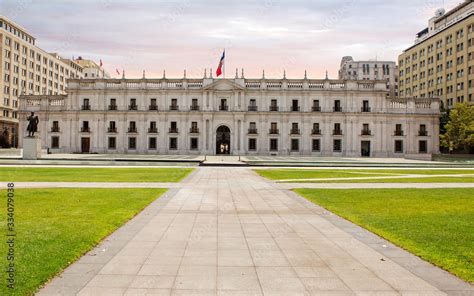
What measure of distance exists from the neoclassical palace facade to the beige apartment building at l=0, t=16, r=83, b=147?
1362 centimetres

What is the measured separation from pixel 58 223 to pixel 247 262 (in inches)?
196

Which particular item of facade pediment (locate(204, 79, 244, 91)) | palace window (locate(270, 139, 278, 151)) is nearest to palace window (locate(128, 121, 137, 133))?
facade pediment (locate(204, 79, 244, 91))

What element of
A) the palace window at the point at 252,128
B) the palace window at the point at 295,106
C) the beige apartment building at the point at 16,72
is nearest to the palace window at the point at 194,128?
the palace window at the point at 252,128

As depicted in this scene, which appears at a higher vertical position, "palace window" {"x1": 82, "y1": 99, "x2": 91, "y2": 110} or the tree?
"palace window" {"x1": 82, "y1": 99, "x2": 91, "y2": 110}

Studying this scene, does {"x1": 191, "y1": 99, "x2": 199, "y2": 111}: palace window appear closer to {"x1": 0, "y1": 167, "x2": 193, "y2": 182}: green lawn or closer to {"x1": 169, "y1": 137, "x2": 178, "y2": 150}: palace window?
{"x1": 169, "y1": 137, "x2": 178, "y2": 150}: palace window

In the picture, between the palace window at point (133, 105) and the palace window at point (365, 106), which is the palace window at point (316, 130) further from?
the palace window at point (133, 105)

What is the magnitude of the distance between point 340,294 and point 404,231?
4.48m

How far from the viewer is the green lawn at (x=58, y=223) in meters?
6.35

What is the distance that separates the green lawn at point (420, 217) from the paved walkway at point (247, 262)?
0.43m

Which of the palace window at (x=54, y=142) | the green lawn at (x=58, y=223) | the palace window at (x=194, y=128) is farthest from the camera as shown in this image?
the palace window at (x=54, y=142)

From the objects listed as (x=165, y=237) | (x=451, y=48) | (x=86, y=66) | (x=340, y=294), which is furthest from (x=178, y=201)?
(x=86, y=66)

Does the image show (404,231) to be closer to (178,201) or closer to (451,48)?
(178,201)

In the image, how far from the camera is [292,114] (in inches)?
2702

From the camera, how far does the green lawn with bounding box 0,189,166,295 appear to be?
6352 millimetres
